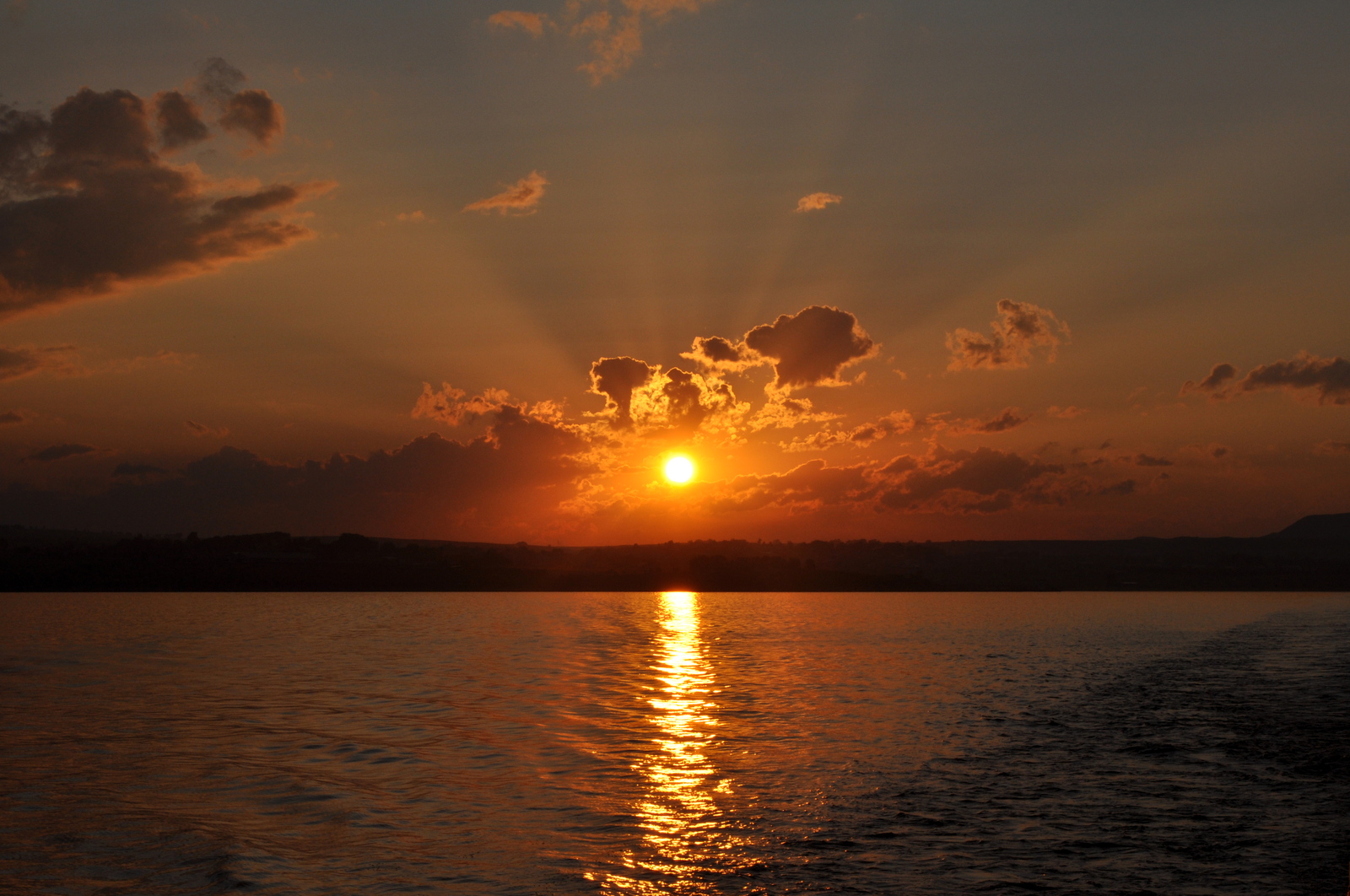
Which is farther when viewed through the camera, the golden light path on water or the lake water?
the lake water

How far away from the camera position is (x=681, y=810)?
24.9m

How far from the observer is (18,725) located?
127 ft

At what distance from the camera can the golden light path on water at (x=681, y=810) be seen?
18984mm

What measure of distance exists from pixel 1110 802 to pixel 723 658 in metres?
55.8

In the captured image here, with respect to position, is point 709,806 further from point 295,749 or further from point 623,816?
point 295,749

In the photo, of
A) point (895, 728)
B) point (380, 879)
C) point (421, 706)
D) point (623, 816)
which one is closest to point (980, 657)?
point (895, 728)

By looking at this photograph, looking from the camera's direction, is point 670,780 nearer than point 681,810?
No

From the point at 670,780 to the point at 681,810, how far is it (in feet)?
13.3

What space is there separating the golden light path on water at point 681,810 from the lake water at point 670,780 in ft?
0.43

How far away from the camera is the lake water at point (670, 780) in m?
19.3

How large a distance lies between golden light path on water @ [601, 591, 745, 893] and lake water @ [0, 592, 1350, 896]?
0.13m

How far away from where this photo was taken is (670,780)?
28.9 metres

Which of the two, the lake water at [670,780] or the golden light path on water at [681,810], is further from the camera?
the lake water at [670,780]

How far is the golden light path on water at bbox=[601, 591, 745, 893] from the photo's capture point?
19.0 m
